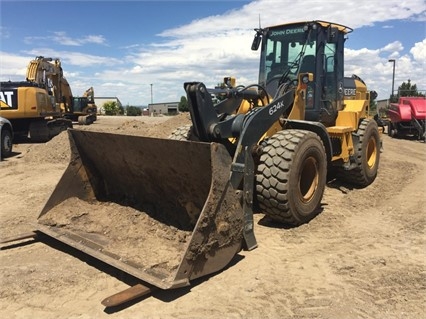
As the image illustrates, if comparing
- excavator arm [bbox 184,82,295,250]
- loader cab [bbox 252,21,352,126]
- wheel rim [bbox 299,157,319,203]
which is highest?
loader cab [bbox 252,21,352,126]

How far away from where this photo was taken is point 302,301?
11.2 ft

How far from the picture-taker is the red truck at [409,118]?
16.3 m

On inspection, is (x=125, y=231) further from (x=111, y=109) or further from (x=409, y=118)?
(x=111, y=109)

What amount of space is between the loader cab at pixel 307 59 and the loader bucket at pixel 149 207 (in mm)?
2458

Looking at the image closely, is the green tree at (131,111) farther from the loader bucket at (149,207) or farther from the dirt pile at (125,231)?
the dirt pile at (125,231)

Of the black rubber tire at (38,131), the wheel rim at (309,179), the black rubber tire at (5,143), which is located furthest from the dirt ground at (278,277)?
the black rubber tire at (38,131)

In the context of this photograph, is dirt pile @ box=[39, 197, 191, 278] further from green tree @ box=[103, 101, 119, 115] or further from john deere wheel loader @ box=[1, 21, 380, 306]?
green tree @ box=[103, 101, 119, 115]

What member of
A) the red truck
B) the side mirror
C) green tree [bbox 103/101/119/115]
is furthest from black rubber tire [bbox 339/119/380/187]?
green tree [bbox 103/101/119/115]

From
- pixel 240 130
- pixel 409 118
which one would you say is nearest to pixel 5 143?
pixel 240 130

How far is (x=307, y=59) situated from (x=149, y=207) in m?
3.36

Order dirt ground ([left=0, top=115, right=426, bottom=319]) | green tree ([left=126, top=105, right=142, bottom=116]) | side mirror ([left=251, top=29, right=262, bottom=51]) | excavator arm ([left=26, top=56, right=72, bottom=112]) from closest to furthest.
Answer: dirt ground ([left=0, top=115, right=426, bottom=319]) → side mirror ([left=251, top=29, right=262, bottom=51]) → excavator arm ([left=26, top=56, right=72, bottom=112]) → green tree ([left=126, top=105, right=142, bottom=116])

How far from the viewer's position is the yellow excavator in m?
13.7

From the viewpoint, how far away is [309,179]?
538 cm

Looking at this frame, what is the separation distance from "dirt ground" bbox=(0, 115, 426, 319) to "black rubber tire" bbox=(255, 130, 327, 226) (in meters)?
0.24
